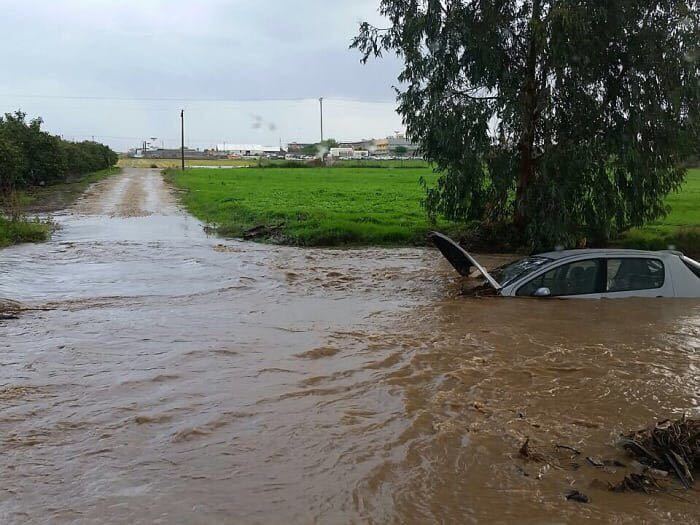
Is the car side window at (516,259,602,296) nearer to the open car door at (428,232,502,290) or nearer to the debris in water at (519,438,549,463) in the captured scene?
the open car door at (428,232,502,290)

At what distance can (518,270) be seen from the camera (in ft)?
28.8

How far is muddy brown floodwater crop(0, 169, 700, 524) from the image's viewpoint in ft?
12.5

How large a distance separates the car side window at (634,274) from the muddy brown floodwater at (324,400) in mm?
232

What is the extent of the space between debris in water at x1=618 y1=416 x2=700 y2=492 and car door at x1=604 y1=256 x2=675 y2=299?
3969 mm

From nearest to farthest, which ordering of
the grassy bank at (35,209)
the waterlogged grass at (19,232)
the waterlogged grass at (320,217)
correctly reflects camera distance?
the waterlogged grass at (19,232)
the grassy bank at (35,209)
the waterlogged grass at (320,217)

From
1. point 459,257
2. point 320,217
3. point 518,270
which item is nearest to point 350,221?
point 320,217

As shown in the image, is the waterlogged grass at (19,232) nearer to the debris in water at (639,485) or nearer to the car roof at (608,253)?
the car roof at (608,253)

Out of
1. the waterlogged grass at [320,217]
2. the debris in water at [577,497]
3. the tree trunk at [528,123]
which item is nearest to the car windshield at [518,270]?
the debris in water at [577,497]

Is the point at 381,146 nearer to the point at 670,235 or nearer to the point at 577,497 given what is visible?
the point at 670,235

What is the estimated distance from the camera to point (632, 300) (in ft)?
26.7

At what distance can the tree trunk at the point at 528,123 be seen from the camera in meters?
13.6

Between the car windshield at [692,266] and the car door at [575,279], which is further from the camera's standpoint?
the car windshield at [692,266]

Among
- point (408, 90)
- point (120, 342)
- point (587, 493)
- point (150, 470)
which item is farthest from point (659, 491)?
point (408, 90)

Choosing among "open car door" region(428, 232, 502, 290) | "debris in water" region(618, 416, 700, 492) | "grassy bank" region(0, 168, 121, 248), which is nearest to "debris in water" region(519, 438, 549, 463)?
"debris in water" region(618, 416, 700, 492)
